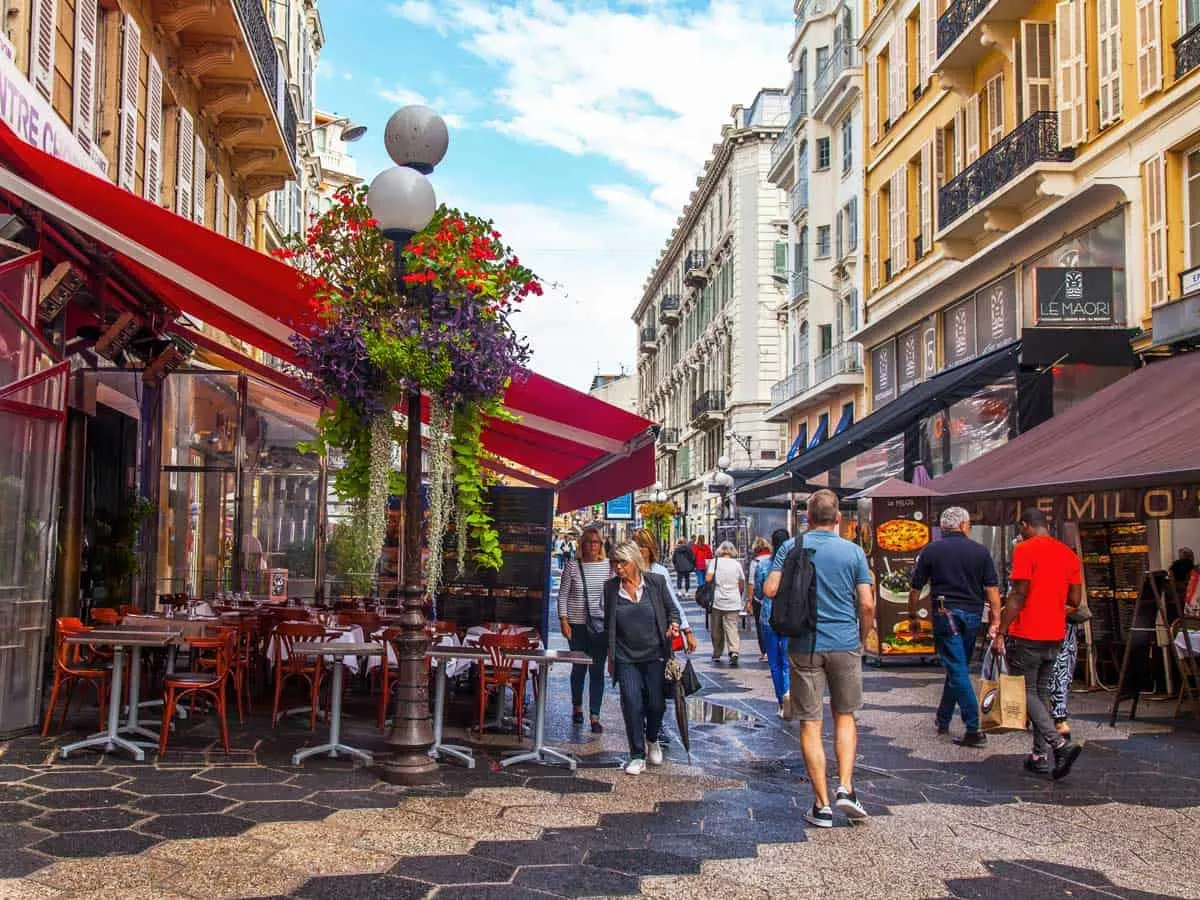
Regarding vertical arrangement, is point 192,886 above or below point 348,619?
below

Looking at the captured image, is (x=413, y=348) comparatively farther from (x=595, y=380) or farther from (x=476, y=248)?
(x=595, y=380)

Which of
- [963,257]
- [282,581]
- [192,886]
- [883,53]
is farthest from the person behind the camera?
[883,53]

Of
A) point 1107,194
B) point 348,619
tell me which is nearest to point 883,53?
point 1107,194

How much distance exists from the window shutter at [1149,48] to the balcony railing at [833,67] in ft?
51.4

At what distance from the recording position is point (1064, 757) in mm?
7828

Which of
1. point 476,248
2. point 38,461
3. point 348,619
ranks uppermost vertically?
point 476,248

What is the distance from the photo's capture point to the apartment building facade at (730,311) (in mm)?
46906

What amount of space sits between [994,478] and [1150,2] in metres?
6.29

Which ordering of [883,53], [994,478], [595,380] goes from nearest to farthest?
[994,478], [883,53], [595,380]

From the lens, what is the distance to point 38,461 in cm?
884

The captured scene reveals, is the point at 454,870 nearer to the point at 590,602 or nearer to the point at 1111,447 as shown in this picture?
the point at 590,602

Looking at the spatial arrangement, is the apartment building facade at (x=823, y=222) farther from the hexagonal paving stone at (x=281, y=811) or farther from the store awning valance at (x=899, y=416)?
the hexagonal paving stone at (x=281, y=811)

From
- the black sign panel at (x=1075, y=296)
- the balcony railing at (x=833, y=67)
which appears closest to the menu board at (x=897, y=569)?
the black sign panel at (x=1075, y=296)

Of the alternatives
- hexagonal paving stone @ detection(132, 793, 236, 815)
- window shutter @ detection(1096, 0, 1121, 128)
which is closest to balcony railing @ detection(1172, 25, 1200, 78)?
window shutter @ detection(1096, 0, 1121, 128)
